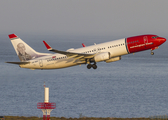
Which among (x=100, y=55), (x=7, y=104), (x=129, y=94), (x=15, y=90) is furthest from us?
(x=15, y=90)

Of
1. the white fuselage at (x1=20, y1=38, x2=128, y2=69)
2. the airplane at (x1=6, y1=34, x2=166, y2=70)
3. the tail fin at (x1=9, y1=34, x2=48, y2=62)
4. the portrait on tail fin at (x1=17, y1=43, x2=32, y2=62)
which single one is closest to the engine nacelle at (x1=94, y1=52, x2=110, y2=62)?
the airplane at (x1=6, y1=34, x2=166, y2=70)

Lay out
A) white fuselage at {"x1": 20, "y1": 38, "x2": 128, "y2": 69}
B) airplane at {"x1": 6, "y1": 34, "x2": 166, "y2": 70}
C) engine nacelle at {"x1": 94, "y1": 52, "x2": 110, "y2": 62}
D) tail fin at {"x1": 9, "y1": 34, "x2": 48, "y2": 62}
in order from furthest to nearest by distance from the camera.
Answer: tail fin at {"x1": 9, "y1": 34, "x2": 48, "y2": 62}, white fuselage at {"x1": 20, "y1": 38, "x2": 128, "y2": 69}, airplane at {"x1": 6, "y1": 34, "x2": 166, "y2": 70}, engine nacelle at {"x1": 94, "y1": 52, "x2": 110, "y2": 62}

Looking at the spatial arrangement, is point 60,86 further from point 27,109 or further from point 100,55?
point 100,55

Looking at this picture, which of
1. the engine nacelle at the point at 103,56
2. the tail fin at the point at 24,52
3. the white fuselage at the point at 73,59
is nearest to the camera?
the engine nacelle at the point at 103,56

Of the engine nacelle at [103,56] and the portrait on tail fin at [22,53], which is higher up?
the portrait on tail fin at [22,53]

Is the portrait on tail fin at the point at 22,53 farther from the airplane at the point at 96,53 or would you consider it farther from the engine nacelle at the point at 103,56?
the engine nacelle at the point at 103,56

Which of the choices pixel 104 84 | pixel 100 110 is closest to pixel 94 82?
pixel 104 84

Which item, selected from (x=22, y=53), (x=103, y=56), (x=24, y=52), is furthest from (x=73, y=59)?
(x=22, y=53)

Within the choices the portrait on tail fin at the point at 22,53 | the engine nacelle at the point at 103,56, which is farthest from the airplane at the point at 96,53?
the portrait on tail fin at the point at 22,53

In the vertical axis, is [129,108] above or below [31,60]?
below

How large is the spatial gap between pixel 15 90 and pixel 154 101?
6824 centimetres

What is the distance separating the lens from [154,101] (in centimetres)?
13750

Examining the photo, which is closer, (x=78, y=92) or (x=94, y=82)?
(x=78, y=92)

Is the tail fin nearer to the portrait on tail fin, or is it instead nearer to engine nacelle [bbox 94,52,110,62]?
the portrait on tail fin
